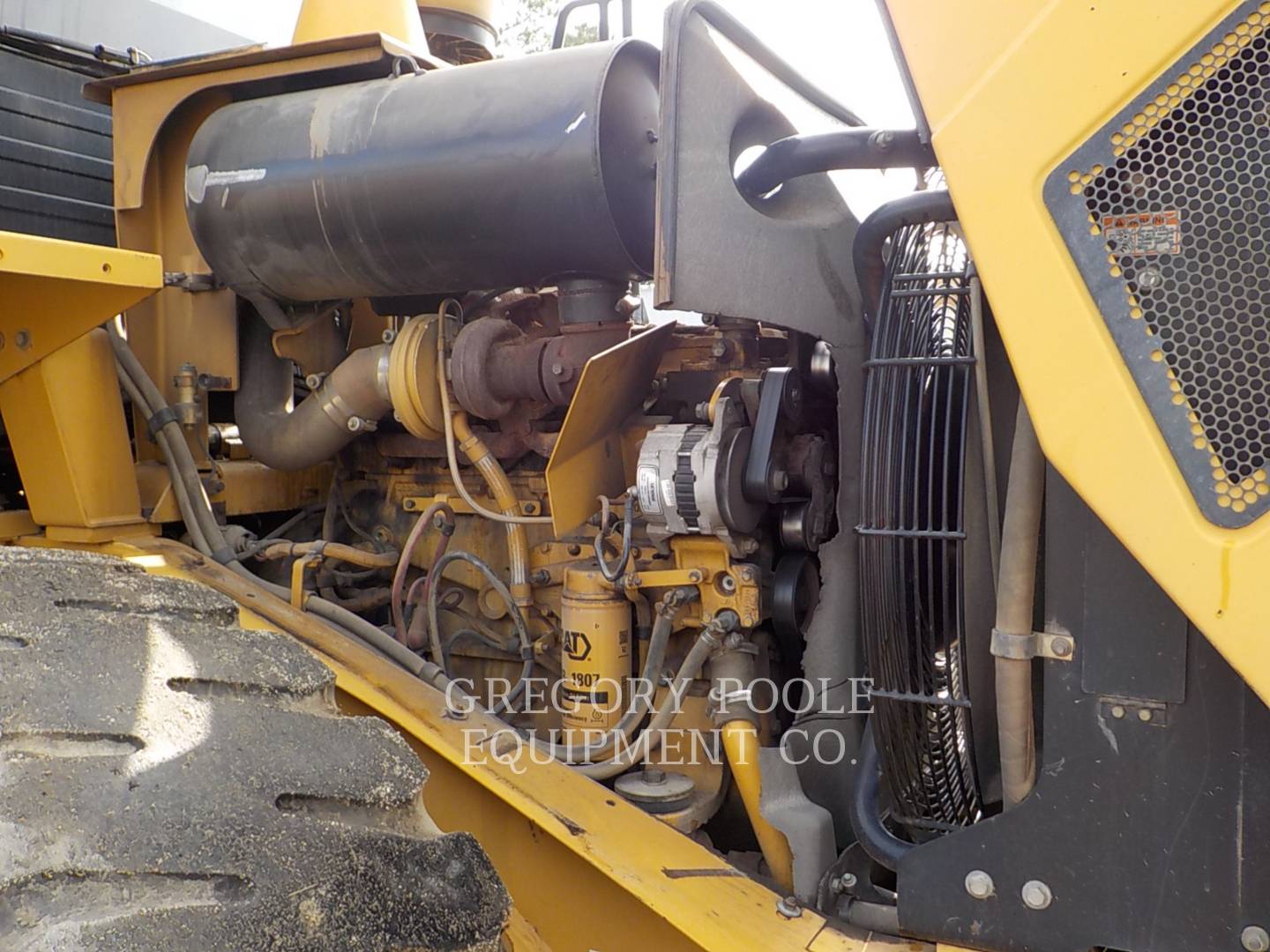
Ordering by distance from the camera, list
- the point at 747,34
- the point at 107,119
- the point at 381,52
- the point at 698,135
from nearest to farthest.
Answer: the point at 698,135
the point at 747,34
the point at 381,52
the point at 107,119

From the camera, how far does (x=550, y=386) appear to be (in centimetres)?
219

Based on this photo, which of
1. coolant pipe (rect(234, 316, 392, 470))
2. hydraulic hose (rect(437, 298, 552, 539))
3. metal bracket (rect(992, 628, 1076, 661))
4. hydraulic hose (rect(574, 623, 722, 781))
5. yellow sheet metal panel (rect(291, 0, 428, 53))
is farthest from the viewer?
yellow sheet metal panel (rect(291, 0, 428, 53))

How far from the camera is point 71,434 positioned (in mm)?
2135

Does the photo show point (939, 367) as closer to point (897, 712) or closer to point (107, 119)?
point (897, 712)

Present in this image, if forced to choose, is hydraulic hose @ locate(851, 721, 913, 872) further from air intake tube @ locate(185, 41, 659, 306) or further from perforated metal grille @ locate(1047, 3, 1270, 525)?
air intake tube @ locate(185, 41, 659, 306)

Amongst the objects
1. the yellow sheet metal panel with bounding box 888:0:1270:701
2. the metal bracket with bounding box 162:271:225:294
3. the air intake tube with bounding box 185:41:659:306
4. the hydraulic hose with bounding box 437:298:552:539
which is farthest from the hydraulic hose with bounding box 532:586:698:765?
the metal bracket with bounding box 162:271:225:294

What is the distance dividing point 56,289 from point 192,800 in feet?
3.51

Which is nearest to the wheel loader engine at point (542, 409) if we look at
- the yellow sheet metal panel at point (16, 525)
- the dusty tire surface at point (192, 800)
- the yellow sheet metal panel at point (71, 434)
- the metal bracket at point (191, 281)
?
the metal bracket at point (191, 281)

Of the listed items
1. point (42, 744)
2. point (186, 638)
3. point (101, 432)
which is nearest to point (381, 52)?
point (101, 432)

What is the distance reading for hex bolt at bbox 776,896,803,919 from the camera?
1.73m

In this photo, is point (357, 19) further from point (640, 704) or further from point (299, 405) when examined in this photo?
point (640, 704)

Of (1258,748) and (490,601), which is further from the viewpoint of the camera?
(490,601)

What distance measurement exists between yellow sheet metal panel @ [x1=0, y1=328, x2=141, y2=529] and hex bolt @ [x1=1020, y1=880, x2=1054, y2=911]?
1.73 meters

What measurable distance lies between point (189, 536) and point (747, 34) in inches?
57.9
